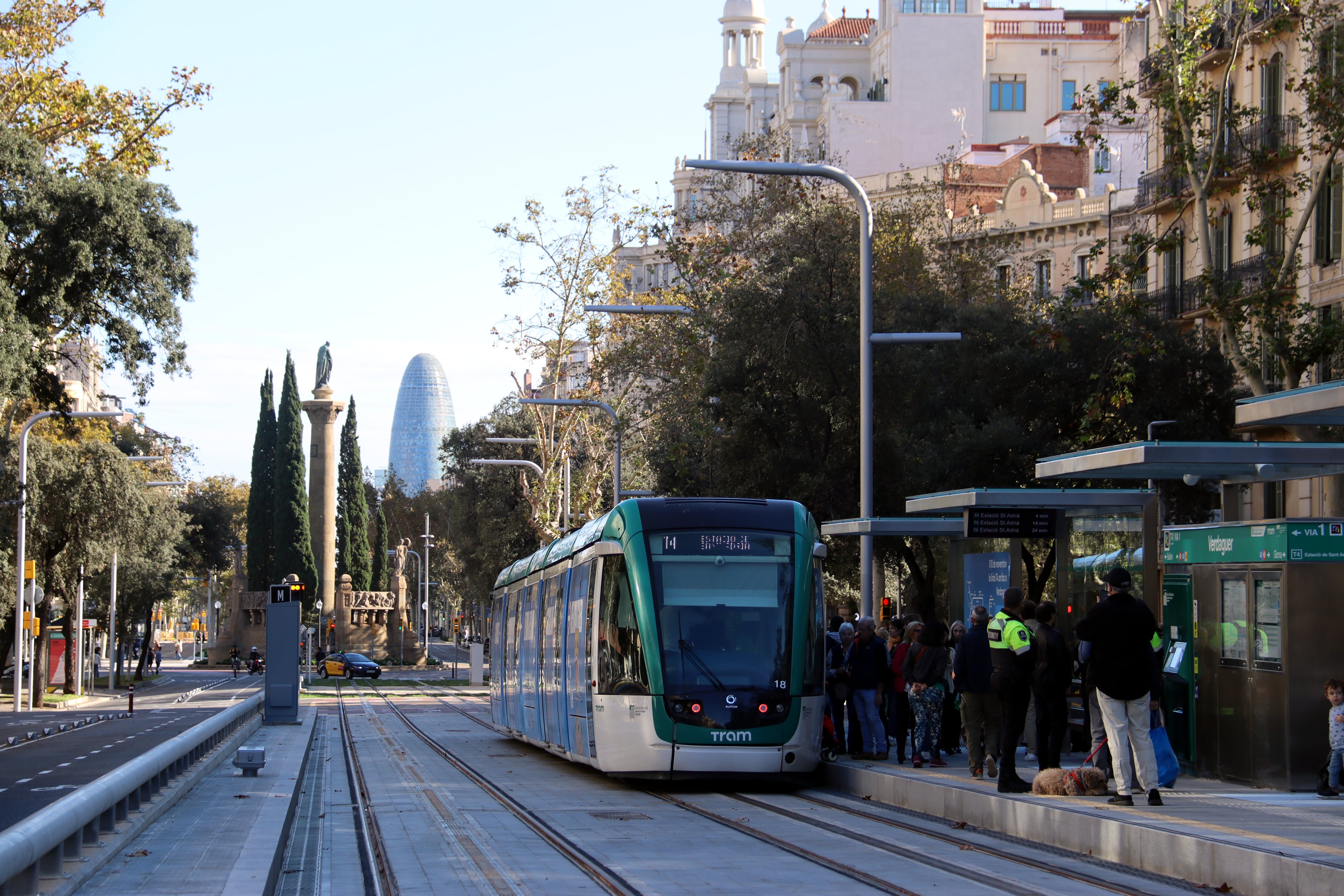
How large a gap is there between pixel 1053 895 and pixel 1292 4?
19.3m

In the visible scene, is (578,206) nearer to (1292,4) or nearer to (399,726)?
(399,726)

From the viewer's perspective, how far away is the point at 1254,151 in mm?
24625

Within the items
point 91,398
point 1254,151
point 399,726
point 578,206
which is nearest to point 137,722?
point 399,726

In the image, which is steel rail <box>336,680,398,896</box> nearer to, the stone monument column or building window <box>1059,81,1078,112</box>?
building window <box>1059,81,1078,112</box>

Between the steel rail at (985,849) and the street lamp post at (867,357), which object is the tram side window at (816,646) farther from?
the street lamp post at (867,357)

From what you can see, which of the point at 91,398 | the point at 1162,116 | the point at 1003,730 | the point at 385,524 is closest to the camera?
the point at 1003,730

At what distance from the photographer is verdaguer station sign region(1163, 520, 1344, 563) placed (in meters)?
12.8

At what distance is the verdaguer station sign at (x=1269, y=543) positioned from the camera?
1284cm

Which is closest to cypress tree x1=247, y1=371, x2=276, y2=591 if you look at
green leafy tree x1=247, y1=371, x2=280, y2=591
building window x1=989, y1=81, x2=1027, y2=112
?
green leafy tree x1=247, y1=371, x2=280, y2=591

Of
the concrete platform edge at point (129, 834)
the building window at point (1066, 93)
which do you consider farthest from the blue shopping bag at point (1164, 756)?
the building window at point (1066, 93)

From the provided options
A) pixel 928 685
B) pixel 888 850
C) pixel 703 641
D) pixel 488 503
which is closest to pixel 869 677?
pixel 928 685

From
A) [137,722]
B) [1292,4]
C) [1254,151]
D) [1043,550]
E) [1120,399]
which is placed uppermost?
[1292,4]

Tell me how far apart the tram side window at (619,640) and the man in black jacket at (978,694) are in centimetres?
311

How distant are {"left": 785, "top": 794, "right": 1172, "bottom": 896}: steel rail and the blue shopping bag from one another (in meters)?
2.00
